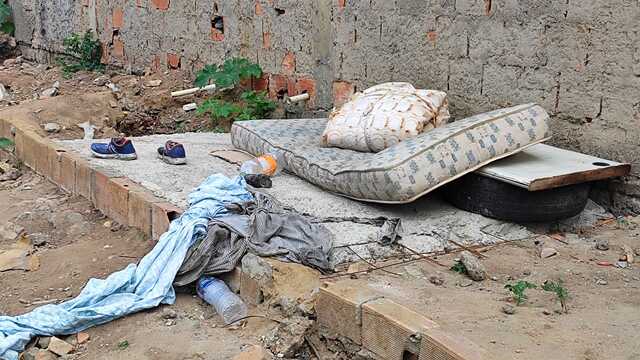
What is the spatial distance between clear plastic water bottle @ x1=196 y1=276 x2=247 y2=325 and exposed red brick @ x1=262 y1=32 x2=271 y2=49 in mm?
3640

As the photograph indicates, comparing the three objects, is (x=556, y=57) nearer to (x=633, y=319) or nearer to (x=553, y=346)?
(x=633, y=319)

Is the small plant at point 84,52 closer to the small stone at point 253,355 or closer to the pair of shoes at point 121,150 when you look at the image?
the pair of shoes at point 121,150

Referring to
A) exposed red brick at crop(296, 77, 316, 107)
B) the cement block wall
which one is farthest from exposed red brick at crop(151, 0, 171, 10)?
exposed red brick at crop(296, 77, 316, 107)

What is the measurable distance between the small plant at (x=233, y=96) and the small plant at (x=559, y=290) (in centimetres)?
388

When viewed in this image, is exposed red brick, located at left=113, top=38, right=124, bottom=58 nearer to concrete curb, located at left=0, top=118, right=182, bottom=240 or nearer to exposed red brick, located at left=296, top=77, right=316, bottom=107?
concrete curb, located at left=0, top=118, right=182, bottom=240

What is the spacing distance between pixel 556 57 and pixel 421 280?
175 cm

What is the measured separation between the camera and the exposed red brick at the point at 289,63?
685 centimetres

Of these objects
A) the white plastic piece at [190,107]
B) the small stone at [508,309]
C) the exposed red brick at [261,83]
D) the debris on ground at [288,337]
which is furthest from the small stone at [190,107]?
the small stone at [508,309]

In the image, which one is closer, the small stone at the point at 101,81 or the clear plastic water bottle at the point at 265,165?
the clear plastic water bottle at the point at 265,165

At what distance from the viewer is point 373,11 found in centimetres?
593

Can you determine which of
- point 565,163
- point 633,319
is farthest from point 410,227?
point 633,319

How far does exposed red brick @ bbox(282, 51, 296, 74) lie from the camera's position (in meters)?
6.85

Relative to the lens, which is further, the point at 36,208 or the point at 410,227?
the point at 36,208

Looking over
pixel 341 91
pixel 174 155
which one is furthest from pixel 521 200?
pixel 341 91
